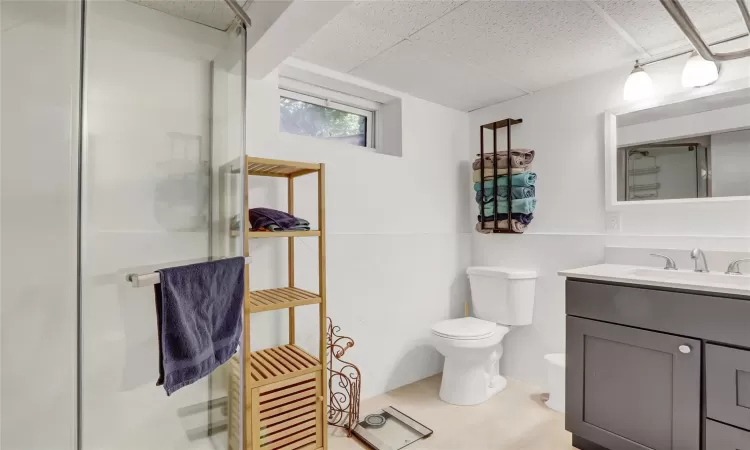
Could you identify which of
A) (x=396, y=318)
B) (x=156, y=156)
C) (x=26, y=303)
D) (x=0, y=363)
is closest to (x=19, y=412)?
(x=0, y=363)

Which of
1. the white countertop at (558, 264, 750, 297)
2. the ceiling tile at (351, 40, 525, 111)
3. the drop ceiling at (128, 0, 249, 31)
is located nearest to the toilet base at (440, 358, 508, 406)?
the white countertop at (558, 264, 750, 297)

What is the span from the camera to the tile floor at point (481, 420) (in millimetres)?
1785

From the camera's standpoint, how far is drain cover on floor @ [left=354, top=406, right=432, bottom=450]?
1786mm

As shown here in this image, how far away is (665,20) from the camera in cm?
162

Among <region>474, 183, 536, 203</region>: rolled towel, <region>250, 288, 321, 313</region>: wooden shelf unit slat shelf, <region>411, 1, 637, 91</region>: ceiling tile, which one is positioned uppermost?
<region>411, 1, 637, 91</region>: ceiling tile

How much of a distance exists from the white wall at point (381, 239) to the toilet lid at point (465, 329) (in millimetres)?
293

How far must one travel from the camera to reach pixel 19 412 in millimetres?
1059

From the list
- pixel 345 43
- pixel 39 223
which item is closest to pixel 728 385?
pixel 345 43

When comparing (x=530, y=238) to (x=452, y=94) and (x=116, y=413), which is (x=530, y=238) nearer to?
(x=452, y=94)

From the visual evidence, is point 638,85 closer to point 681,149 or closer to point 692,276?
point 681,149

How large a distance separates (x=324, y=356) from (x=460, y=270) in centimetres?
143

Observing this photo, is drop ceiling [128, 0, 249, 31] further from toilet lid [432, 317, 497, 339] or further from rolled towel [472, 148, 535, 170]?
toilet lid [432, 317, 497, 339]

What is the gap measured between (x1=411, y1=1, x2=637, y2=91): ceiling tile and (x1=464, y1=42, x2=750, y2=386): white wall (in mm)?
199

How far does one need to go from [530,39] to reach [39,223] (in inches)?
80.5
